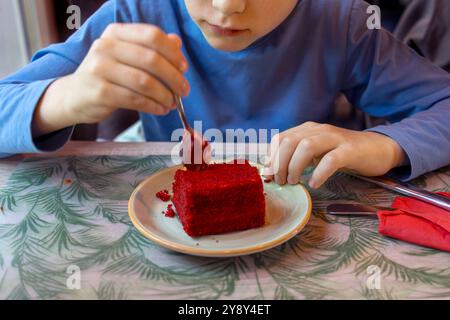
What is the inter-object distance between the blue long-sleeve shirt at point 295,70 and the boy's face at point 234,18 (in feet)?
0.50

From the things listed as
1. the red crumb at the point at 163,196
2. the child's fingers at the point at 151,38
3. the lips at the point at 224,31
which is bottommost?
the red crumb at the point at 163,196

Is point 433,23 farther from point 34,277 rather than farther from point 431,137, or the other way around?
point 34,277

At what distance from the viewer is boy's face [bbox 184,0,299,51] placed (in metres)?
0.72

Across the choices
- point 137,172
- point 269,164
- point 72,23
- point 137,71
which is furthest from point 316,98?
point 72,23

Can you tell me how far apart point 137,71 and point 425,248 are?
0.46m

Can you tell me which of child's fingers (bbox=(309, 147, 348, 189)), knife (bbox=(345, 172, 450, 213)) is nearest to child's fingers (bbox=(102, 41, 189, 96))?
child's fingers (bbox=(309, 147, 348, 189))

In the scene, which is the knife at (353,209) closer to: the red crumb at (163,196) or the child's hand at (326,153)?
the child's hand at (326,153)

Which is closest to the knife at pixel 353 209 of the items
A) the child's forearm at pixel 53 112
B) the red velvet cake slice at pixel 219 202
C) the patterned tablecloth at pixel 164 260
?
the patterned tablecloth at pixel 164 260

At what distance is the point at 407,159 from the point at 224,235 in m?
0.37

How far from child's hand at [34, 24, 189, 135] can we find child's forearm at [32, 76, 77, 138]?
0.20ft

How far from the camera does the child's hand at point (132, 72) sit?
22.8 inches

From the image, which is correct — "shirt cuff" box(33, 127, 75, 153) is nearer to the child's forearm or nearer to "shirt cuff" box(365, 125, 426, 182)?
the child's forearm

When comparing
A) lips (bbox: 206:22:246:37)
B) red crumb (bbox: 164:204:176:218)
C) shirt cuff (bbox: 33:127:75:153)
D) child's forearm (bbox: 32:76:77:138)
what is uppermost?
lips (bbox: 206:22:246:37)

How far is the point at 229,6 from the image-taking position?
693 millimetres
